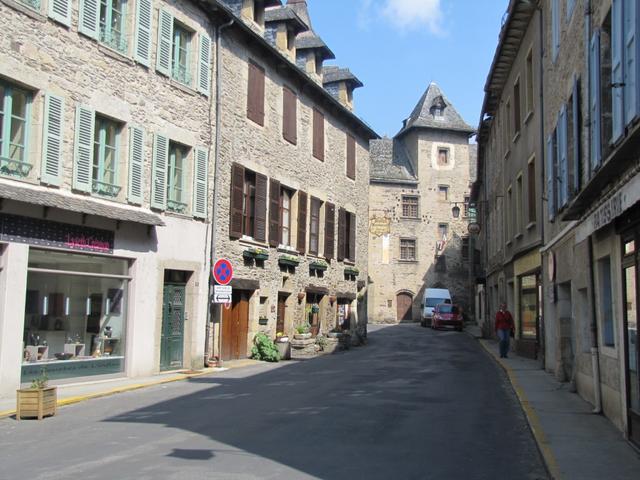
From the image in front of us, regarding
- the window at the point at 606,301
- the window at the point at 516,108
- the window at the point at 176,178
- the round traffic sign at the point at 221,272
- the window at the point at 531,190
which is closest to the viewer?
the window at the point at 606,301

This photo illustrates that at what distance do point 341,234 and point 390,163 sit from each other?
25.2 metres

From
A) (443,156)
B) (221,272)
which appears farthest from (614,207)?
(443,156)

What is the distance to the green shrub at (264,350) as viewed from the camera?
1991 cm

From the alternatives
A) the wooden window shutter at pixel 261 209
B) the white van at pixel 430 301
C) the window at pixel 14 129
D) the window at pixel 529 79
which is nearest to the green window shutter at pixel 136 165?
the window at pixel 14 129

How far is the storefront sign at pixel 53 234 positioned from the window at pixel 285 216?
859 cm

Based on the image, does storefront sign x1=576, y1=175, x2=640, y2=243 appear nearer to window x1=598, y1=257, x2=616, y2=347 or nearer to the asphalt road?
window x1=598, y1=257, x2=616, y2=347

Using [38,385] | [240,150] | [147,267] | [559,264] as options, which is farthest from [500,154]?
→ [38,385]

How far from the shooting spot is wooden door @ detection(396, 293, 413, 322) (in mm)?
50469

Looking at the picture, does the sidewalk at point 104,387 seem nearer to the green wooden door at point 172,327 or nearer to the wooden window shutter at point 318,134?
the green wooden door at point 172,327

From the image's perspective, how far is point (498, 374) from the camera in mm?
16344

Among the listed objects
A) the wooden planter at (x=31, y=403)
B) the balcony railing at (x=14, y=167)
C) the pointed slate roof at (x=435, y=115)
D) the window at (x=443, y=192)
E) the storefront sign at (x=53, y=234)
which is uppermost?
the pointed slate roof at (x=435, y=115)

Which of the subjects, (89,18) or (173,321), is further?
(173,321)

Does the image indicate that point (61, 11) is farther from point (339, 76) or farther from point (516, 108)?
point (339, 76)

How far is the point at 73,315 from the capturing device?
1411 centimetres
